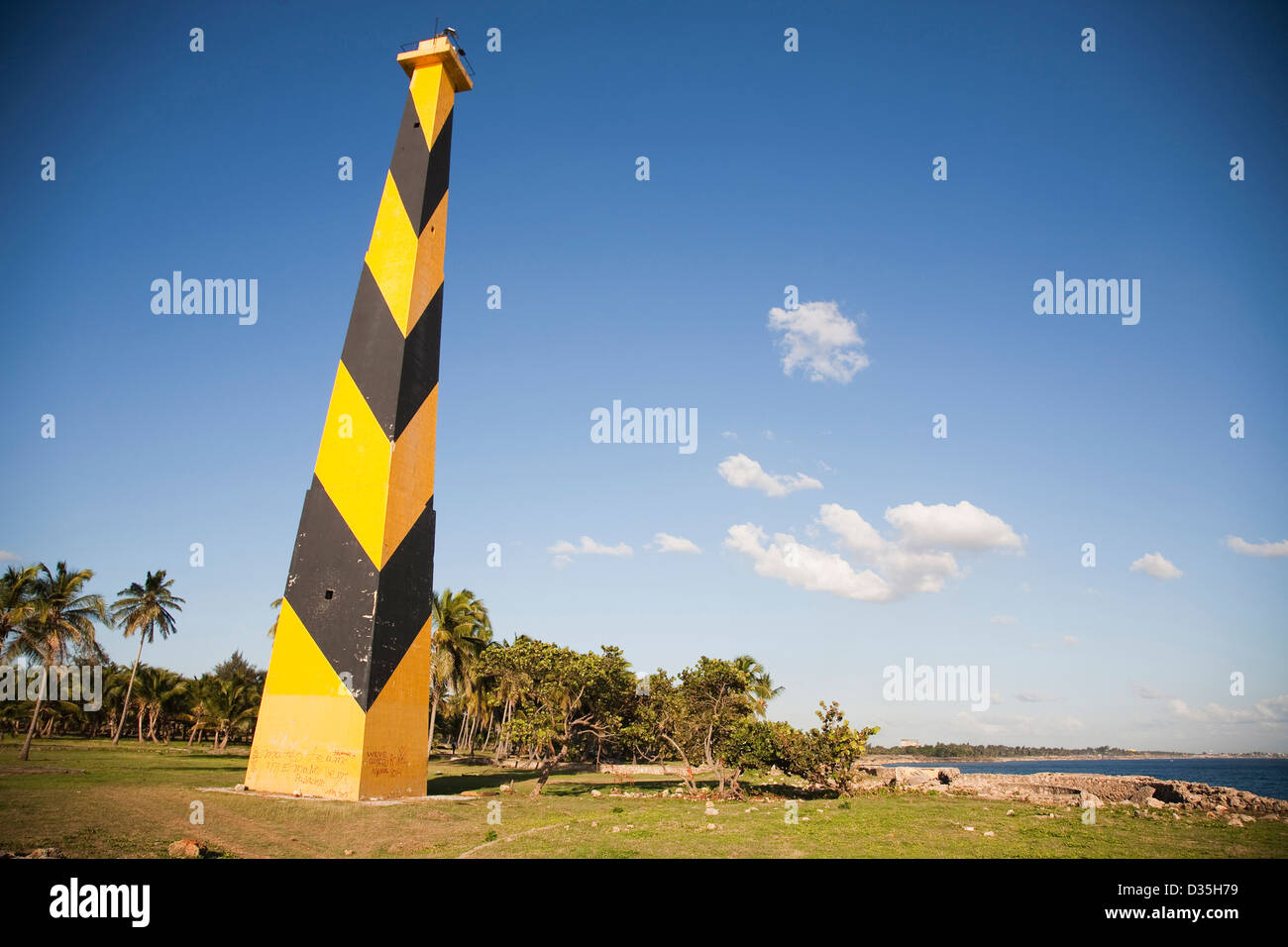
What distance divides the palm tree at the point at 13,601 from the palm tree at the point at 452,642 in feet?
64.3

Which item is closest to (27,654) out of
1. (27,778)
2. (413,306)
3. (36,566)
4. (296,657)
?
(36,566)

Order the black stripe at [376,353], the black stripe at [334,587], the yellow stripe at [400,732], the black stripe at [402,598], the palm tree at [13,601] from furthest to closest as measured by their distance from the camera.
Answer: the palm tree at [13,601] → the black stripe at [376,353] → the black stripe at [402,598] → the black stripe at [334,587] → the yellow stripe at [400,732]

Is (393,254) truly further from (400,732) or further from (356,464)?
(400,732)

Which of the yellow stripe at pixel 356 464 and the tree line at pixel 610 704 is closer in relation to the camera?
the yellow stripe at pixel 356 464

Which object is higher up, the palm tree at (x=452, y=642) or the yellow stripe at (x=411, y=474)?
the yellow stripe at (x=411, y=474)

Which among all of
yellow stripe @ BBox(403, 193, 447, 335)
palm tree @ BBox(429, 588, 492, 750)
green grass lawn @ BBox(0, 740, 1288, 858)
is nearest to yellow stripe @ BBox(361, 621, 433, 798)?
green grass lawn @ BBox(0, 740, 1288, 858)

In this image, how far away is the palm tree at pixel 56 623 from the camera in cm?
2883

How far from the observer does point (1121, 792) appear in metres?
29.1

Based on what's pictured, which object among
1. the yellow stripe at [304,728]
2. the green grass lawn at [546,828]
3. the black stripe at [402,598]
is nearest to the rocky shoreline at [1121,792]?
the green grass lawn at [546,828]

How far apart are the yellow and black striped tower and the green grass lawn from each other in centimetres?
123

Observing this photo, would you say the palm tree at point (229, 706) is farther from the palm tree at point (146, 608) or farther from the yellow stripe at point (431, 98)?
the yellow stripe at point (431, 98)

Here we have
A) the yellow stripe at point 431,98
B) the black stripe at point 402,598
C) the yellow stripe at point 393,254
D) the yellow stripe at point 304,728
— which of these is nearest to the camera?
the yellow stripe at point 304,728

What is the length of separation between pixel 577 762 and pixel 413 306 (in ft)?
134
